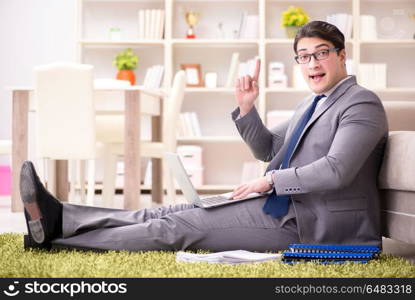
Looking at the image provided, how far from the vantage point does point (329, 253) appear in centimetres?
210

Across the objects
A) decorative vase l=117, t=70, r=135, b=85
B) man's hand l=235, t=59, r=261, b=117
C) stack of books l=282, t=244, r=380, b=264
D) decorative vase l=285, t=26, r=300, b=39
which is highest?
decorative vase l=285, t=26, r=300, b=39

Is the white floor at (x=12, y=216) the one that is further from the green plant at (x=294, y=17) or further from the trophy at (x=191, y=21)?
the green plant at (x=294, y=17)

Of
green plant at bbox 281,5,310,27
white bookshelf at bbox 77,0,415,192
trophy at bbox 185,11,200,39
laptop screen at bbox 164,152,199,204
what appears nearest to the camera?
laptop screen at bbox 164,152,199,204

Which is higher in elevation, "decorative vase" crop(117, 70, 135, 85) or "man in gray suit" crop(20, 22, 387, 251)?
"decorative vase" crop(117, 70, 135, 85)

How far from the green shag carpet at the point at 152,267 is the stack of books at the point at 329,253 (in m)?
0.04

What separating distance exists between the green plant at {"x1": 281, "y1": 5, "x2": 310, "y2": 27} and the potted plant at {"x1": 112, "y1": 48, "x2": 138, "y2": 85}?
1282mm

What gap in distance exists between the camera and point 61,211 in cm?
221

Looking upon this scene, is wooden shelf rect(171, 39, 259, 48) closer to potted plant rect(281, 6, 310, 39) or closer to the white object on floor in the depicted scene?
potted plant rect(281, 6, 310, 39)

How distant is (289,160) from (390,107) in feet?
3.75

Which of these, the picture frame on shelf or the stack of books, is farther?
the picture frame on shelf

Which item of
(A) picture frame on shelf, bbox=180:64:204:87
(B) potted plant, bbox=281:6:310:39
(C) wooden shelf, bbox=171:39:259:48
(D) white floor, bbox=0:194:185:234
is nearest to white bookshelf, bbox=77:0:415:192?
(C) wooden shelf, bbox=171:39:259:48

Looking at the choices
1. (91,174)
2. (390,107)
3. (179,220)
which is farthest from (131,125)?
(179,220)

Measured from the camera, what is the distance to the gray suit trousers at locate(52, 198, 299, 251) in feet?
7.36

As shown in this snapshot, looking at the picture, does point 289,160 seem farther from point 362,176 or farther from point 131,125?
point 131,125
